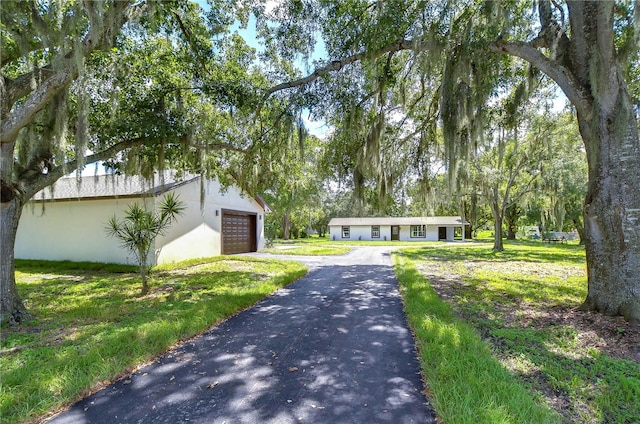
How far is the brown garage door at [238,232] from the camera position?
14.0 metres

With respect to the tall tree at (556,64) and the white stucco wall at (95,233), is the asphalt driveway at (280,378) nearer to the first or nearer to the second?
the tall tree at (556,64)

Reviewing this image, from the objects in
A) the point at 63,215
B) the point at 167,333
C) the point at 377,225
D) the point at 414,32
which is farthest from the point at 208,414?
the point at 377,225

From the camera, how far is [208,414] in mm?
2285

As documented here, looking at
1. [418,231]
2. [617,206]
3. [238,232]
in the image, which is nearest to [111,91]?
[617,206]

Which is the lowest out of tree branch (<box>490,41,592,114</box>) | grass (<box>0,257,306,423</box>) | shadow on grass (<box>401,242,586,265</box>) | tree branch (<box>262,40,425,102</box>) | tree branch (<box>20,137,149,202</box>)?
shadow on grass (<box>401,242,586,265</box>)

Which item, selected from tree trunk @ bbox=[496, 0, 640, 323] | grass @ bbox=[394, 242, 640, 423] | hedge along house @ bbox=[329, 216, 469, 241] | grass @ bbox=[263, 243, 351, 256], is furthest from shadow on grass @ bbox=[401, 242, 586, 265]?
hedge along house @ bbox=[329, 216, 469, 241]

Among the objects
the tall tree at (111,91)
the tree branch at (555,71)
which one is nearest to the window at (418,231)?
the tall tree at (111,91)

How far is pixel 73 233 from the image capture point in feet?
35.5

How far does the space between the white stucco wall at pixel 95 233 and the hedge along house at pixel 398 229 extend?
23.2 m

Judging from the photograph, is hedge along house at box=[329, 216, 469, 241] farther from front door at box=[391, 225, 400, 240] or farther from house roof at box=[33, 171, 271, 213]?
house roof at box=[33, 171, 271, 213]

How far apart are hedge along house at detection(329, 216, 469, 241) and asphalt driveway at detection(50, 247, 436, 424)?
29.5m

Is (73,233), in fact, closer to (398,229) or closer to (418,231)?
(398,229)

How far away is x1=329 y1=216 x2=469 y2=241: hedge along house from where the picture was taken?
Result: 3284 centimetres

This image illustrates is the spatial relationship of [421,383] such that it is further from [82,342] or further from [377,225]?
[377,225]
